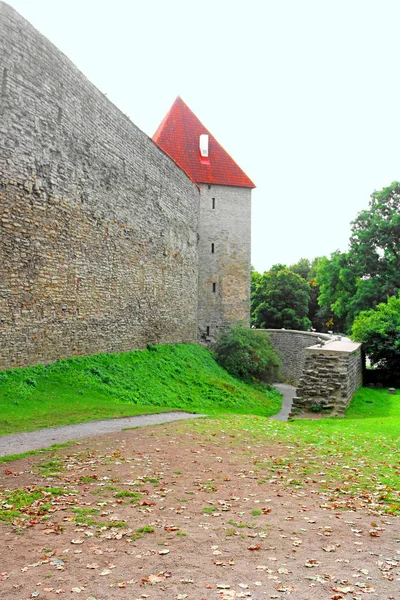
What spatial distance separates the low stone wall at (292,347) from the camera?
29891 mm

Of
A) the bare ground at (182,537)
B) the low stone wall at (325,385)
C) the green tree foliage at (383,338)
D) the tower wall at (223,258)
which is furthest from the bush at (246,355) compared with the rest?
the bare ground at (182,537)

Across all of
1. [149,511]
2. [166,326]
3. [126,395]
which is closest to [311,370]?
[126,395]

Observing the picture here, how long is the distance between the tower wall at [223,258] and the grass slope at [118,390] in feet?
19.5

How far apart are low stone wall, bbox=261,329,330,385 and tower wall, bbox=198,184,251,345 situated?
12.6 ft

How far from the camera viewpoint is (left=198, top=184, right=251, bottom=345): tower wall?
2828 centimetres

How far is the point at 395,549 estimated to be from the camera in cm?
422

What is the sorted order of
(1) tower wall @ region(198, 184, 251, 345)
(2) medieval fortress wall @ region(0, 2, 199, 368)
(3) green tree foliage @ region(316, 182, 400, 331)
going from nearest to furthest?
(2) medieval fortress wall @ region(0, 2, 199, 368)
(1) tower wall @ region(198, 184, 251, 345)
(3) green tree foliage @ region(316, 182, 400, 331)

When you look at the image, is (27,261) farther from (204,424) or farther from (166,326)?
(166,326)

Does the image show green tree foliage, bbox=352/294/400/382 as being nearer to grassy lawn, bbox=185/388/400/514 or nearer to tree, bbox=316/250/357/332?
grassy lawn, bbox=185/388/400/514

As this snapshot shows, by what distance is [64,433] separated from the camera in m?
8.15

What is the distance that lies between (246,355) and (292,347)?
7.91 meters

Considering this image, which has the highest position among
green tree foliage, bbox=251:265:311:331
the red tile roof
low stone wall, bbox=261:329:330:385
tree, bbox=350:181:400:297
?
the red tile roof

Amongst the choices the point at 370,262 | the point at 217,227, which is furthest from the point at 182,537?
the point at 370,262

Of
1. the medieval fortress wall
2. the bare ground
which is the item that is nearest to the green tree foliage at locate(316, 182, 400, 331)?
the medieval fortress wall
